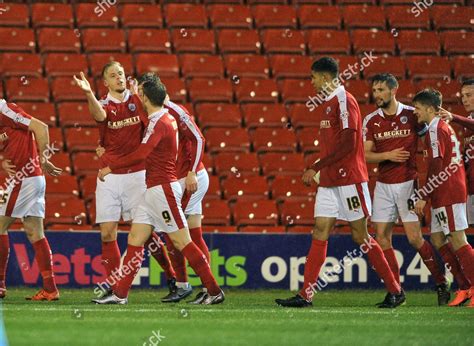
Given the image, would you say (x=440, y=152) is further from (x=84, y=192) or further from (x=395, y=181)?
(x=84, y=192)

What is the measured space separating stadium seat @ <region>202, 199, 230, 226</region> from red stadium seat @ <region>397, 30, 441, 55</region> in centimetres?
453

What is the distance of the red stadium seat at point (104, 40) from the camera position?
15.1 metres

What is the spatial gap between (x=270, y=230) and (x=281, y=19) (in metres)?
4.47

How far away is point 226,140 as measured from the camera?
1380 centimetres

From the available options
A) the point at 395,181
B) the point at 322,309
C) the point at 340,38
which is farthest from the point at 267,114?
the point at 322,309

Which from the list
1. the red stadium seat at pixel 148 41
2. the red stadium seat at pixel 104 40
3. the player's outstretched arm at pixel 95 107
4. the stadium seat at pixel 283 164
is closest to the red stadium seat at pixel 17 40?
the red stadium seat at pixel 104 40

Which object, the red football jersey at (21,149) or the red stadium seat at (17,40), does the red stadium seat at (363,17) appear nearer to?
the red stadium seat at (17,40)

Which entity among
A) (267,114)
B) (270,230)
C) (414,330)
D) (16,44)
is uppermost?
(16,44)

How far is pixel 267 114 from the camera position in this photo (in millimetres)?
14258

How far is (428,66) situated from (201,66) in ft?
11.1

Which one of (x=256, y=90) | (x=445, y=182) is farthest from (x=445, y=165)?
(x=256, y=90)

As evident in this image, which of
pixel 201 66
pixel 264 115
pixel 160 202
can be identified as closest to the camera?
pixel 160 202

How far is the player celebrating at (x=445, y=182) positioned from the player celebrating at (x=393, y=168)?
0.17m

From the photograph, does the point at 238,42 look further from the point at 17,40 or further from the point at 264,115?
the point at 17,40
